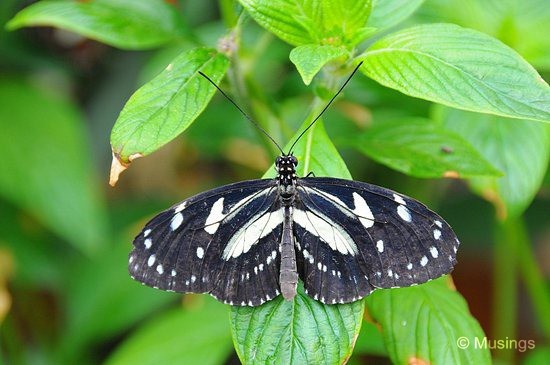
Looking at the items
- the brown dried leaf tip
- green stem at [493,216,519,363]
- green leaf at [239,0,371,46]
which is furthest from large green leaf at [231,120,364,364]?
green stem at [493,216,519,363]

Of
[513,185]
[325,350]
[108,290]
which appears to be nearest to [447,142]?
[513,185]

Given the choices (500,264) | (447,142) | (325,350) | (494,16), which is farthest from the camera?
(500,264)

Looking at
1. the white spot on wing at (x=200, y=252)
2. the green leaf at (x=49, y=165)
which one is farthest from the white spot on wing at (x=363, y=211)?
the green leaf at (x=49, y=165)

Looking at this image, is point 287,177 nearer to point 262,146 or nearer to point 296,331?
point 296,331

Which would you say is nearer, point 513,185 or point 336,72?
point 336,72

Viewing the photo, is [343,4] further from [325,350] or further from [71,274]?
[71,274]

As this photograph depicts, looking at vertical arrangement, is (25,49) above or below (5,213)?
above
